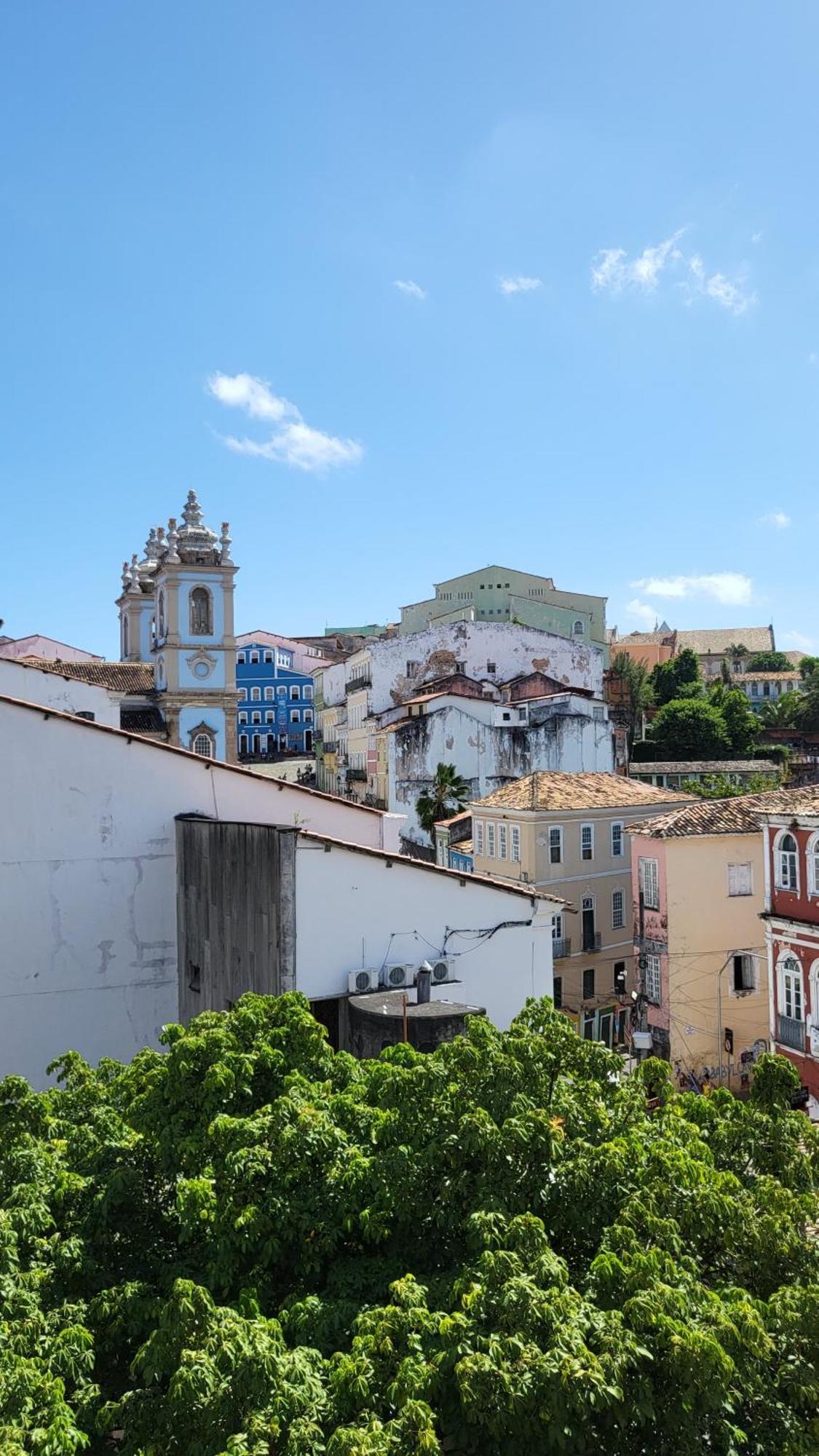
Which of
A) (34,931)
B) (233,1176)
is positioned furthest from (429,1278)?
(34,931)

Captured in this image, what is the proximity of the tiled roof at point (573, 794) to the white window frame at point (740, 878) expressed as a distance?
6487mm

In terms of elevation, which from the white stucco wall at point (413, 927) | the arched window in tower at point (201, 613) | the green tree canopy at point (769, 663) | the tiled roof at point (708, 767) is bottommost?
the white stucco wall at point (413, 927)

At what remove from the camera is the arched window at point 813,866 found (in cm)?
2425

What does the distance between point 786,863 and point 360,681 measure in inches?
1469

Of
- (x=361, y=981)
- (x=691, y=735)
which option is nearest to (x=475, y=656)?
(x=691, y=735)

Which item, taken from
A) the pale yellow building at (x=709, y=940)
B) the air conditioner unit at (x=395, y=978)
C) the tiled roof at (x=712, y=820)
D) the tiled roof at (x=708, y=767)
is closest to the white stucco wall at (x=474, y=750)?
the tiled roof at (x=708, y=767)

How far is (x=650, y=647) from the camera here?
106812mm

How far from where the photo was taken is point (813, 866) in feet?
79.8

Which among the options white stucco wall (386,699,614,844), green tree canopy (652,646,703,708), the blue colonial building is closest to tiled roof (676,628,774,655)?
green tree canopy (652,646,703,708)

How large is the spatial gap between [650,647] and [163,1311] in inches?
4128

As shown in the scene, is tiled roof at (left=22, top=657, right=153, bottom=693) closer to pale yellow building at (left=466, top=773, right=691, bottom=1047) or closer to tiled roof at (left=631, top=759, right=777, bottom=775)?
pale yellow building at (left=466, top=773, right=691, bottom=1047)

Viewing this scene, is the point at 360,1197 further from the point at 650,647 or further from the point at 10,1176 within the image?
the point at 650,647

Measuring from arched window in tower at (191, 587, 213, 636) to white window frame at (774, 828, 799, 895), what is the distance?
30829 mm

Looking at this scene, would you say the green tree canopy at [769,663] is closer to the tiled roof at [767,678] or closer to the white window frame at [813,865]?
the tiled roof at [767,678]
